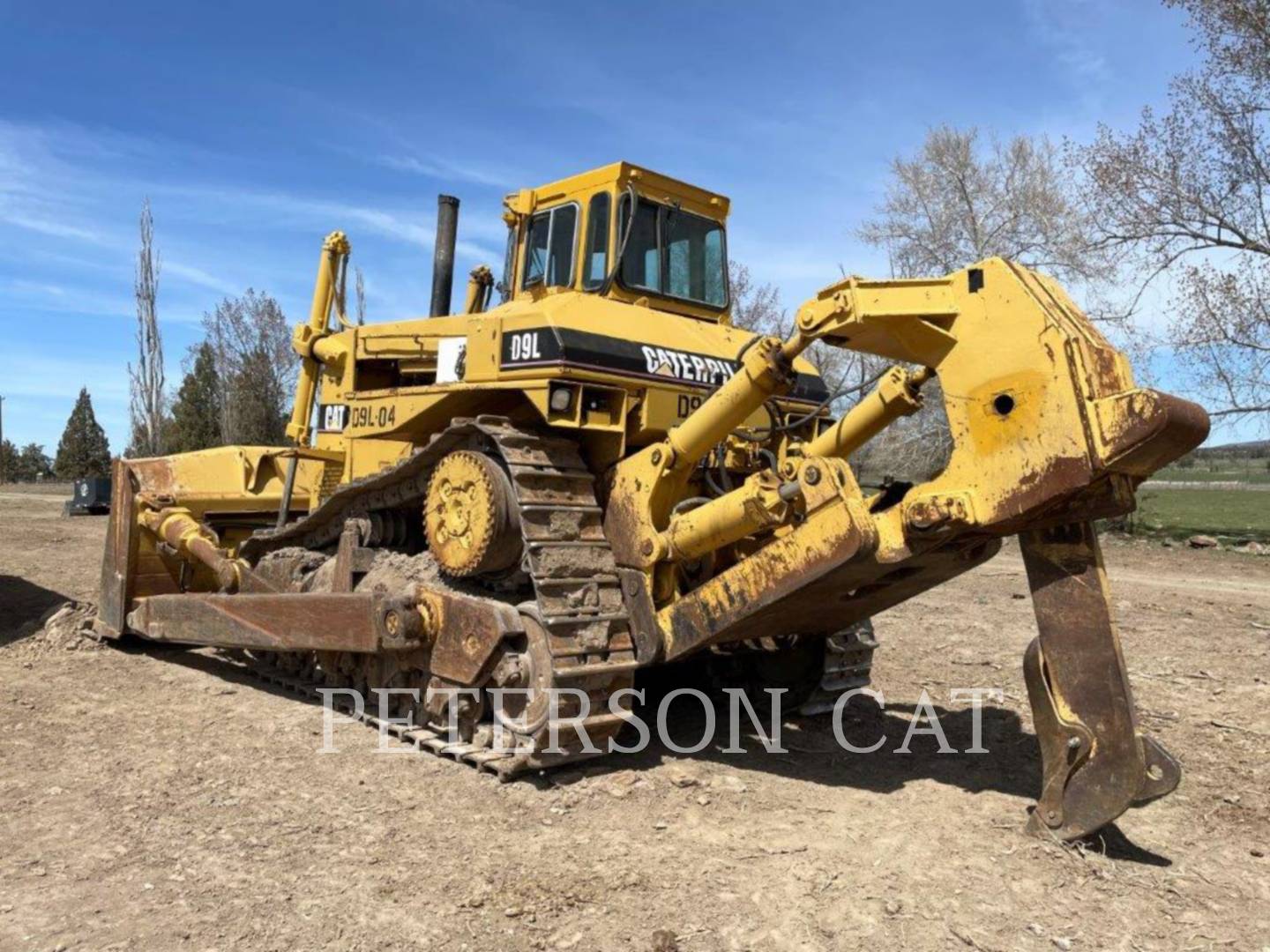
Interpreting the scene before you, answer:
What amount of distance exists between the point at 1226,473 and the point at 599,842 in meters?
84.5

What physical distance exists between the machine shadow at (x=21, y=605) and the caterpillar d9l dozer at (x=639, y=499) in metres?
1.30

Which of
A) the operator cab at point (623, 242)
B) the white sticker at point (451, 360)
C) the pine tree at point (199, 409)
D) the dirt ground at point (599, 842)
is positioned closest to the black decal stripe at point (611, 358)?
the white sticker at point (451, 360)

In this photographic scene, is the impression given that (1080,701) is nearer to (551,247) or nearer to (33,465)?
(551,247)

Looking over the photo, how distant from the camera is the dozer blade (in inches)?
167

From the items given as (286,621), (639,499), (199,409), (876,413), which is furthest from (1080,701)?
(199,409)

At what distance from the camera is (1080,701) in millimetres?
4383

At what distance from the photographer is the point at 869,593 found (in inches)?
216

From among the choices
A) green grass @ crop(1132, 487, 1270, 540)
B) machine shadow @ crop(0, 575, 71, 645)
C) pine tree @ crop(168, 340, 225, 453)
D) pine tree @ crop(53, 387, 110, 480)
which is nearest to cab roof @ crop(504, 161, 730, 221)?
machine shadow @ crop(0, 575, 71, 645)

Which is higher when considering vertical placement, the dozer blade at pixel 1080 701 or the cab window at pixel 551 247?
the cab window at pixel 551 247

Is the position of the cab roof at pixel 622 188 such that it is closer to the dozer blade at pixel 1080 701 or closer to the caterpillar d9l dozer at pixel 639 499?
the caterpillar d9l dozer at pixel 639 499

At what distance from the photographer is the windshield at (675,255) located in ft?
22.3

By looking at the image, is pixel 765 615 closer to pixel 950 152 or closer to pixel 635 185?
pixel 635 185

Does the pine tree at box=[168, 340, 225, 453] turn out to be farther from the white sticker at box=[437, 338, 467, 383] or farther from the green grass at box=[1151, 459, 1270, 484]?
the green grass at box=[1151, 459, 1270, 484]

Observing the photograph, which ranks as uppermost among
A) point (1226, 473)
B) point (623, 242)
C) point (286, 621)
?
point (1226, 473)
